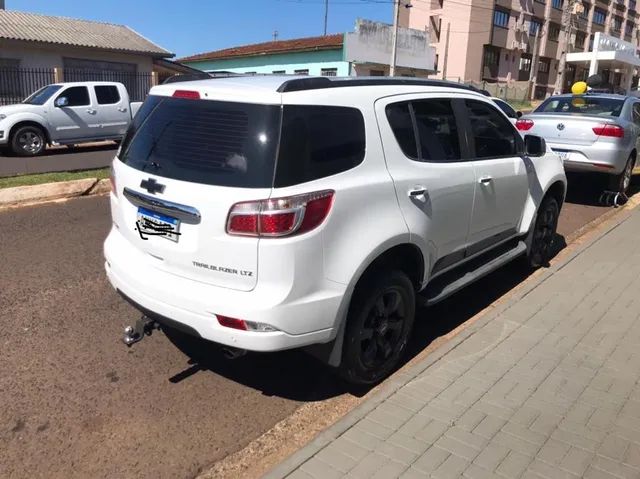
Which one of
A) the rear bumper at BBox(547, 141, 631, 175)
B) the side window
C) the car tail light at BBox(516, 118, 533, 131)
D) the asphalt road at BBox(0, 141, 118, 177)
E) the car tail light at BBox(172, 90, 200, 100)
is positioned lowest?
the asphalt road at BBox(0, 141, 118, 177)

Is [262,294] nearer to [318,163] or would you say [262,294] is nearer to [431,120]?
[318,163]

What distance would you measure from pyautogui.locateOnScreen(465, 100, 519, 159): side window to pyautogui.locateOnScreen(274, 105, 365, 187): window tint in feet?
4.92

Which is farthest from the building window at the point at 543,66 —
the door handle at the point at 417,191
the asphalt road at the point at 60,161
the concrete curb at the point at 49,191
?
the door handle at the point at 417,191

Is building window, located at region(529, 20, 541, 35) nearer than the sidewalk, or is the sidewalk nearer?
the sidewalk

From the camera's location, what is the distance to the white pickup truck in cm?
1357

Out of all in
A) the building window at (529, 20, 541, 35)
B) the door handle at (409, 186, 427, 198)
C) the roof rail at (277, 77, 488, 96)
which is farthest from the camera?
the building window at (529, 20, 541, 35)

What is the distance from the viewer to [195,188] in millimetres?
2982

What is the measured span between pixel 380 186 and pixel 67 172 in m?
9.18

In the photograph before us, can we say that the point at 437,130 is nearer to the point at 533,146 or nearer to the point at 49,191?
the point at 533,146

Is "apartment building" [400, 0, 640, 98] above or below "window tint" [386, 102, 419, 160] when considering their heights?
above

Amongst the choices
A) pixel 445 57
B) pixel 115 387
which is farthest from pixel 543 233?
pixel 445 57

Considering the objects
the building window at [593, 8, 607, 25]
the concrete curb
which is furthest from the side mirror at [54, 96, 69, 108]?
the building window at [593, 8, 607, 25]

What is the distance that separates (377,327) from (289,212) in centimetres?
108

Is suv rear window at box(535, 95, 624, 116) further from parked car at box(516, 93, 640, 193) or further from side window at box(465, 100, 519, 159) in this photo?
side window at box(465, 100, 519, 159)
